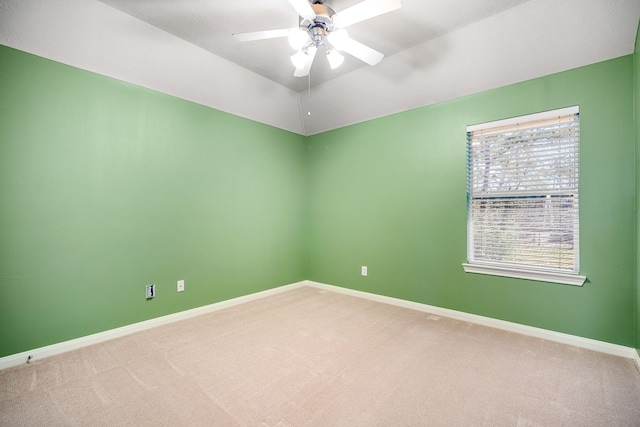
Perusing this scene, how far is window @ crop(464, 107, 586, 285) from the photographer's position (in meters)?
2.52

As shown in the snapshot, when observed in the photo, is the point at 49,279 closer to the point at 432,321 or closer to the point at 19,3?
the point at 19,3

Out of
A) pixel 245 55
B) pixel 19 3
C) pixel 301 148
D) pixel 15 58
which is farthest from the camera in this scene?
pixel 301 148

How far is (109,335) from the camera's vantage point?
8.46 feet

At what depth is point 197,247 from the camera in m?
3.23

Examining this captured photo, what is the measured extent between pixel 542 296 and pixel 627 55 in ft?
6.79

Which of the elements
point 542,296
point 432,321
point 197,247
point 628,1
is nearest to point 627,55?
point 628,1

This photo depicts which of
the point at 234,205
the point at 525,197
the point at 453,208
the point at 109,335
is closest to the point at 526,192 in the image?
the point at 525,197

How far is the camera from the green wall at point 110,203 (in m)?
2.19

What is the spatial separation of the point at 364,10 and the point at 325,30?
0.31m

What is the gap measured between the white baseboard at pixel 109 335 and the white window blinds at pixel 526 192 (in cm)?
286

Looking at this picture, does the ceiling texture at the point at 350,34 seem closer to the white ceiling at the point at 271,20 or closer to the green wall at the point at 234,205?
the white ceiling at the point at 271,20

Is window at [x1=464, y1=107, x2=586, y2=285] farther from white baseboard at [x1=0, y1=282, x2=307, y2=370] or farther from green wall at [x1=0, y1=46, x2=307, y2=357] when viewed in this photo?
white baseboard at [x1=0, y1=282, x2=307, y2=370]

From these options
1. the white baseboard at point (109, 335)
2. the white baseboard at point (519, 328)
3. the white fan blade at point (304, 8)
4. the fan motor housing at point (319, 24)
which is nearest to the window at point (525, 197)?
the white baseboard at point (519, 328)

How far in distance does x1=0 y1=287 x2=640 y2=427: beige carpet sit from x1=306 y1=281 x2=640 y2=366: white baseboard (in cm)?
8
